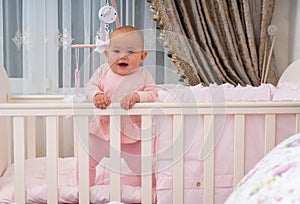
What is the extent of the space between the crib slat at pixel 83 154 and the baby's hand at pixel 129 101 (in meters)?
0.13

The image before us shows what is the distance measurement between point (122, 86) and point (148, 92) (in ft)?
0.32

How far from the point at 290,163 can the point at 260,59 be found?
1.68m

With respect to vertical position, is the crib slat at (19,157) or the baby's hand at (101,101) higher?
the baby's hand at (101,101)

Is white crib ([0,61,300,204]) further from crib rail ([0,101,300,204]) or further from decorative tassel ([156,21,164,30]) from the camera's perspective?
decorative tassel ([156,21,164,30])

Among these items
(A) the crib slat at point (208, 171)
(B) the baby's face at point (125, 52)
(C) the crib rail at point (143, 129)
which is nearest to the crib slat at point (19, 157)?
(C) the crib rail at point (143, 129)

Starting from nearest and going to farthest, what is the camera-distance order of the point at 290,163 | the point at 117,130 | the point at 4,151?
the point at 290,163, the point at 117,130, the point at 4,151

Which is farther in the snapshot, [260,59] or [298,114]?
[260,59]

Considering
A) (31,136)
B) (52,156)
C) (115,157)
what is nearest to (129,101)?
(115,157)

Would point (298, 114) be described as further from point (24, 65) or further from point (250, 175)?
point (24, 65)

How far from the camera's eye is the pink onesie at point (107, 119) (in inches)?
60.6

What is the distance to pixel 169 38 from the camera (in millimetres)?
2221

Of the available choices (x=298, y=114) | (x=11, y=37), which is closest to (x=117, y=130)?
(x=298, y=114)

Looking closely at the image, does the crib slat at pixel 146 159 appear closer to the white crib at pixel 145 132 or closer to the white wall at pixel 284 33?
the white crib at pixel 145 132

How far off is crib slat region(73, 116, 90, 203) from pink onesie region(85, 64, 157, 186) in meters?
0.12
